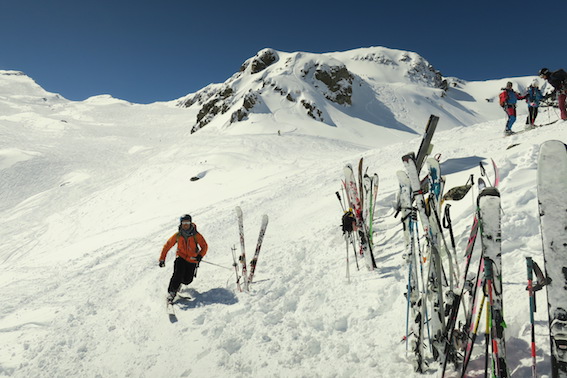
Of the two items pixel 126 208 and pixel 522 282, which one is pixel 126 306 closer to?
pixel 522 282

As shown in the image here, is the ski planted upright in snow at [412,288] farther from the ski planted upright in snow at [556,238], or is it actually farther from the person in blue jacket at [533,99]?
the person in blue jacket at [533,99]

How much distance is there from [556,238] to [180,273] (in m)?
4.99

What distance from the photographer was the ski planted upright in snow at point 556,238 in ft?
7.44

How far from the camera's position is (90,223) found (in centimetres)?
1673

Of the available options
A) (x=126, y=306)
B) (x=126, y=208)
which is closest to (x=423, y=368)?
(x=126, y=306)

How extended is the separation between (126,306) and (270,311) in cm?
263

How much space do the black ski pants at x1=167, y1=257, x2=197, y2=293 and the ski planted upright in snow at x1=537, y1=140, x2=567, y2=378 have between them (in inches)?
191

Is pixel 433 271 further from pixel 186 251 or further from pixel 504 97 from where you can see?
pixel 504 97

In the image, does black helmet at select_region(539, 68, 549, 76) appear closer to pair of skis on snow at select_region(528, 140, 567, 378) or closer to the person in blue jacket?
the person in blue jacket

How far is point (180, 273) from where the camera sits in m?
5.57

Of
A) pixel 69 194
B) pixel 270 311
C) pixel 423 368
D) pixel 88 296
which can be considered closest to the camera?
pixel 423 368

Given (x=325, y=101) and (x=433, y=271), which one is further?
(x=325, y=101)

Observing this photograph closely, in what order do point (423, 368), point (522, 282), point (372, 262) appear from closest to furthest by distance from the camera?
point (423, 368) < point (522, 282) < point (372, 262)

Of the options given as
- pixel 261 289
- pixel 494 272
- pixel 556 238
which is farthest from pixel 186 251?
pixel 556 238
